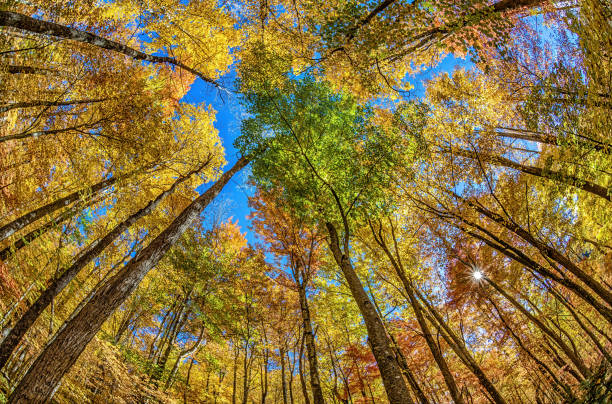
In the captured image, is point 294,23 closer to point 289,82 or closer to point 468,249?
point 289,82

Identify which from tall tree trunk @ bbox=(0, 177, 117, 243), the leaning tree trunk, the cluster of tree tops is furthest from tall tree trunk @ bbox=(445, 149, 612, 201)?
tall tree trunk @ bbox=(0, 177, 117, 243)

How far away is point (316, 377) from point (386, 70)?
8.63 m

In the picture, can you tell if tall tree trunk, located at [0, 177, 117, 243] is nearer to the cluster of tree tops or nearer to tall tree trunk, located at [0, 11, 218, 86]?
A: the cluster of tree tops

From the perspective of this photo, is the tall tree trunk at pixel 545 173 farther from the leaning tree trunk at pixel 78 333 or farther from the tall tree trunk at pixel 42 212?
the tall tree trunk at pixel 42 212

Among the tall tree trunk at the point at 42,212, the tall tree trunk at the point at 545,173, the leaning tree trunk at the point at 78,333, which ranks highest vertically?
the tall tree trunk at the point at 545,173

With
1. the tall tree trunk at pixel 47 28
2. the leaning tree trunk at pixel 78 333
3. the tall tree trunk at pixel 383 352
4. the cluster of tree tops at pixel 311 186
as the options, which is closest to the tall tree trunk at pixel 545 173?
the cluster of tree tops at pixel 311 186

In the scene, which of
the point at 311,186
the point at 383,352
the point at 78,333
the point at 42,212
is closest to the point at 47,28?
the point at 42,212

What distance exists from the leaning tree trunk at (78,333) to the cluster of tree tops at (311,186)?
2cm

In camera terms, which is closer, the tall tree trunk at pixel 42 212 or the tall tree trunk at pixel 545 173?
the tall tree trunk at pixel 42 212

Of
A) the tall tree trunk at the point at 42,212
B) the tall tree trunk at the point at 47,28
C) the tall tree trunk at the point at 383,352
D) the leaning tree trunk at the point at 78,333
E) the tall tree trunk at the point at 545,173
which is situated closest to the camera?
the leaning tree trunk at the point at 78,333

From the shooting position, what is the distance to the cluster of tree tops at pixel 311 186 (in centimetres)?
432

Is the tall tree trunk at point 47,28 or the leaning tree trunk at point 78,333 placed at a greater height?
the tall tree trunk at point 47,28

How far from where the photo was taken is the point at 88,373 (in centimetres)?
545

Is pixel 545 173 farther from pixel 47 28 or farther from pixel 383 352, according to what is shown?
pixel 47 28
